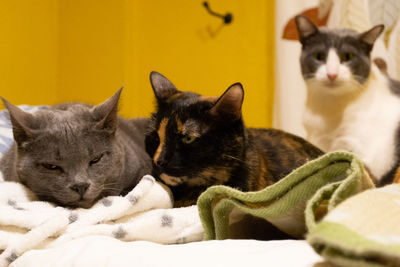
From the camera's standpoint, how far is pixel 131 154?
3.86 feet

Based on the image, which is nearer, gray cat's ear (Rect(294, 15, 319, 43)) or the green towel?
the green towel

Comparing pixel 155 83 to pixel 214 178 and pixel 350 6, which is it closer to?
pixel 214 178

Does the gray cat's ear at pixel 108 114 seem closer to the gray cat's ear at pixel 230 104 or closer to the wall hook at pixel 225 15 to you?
the gray cat's ear at pixel 230 104

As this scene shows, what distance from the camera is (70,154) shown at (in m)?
0.93

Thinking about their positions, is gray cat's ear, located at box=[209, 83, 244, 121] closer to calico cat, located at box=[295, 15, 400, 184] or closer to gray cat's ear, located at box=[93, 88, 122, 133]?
gray cat's ear, located at box=[93, 88, 122, 133]

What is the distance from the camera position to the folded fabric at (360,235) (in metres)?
0.33

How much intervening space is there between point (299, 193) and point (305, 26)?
47.2 inches

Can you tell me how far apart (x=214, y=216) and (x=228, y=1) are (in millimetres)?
1972

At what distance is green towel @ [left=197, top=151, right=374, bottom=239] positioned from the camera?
539 millimetres

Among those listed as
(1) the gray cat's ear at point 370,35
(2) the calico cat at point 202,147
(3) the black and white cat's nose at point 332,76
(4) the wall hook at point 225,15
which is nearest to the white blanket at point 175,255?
(2) the calico cat at point 202,147

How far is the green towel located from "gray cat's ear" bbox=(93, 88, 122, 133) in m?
0.43

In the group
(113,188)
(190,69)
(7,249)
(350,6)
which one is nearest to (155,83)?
(113,188)

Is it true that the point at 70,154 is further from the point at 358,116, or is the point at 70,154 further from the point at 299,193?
the point at 358,116

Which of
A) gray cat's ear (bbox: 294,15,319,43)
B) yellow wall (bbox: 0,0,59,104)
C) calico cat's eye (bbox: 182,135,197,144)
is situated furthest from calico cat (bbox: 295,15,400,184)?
yellow wall (bbox: 0,0,59,104)
